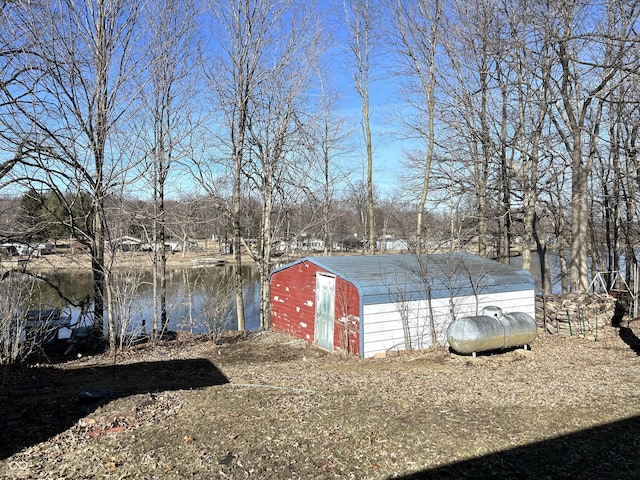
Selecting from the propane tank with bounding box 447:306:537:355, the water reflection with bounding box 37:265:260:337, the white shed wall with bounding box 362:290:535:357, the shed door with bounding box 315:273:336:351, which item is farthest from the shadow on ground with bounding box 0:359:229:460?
the propane tank with bounding box 447:306:537:355

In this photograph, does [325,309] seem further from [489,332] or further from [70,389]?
[70,389]

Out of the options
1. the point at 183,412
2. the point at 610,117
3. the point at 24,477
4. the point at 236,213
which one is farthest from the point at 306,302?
the point at 610,117

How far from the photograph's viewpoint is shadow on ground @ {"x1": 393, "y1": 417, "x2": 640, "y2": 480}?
14.2 feet

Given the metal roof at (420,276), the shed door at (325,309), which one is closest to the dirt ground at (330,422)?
the metal roof at (420,276)

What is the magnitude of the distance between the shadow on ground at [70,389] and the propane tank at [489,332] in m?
4.54

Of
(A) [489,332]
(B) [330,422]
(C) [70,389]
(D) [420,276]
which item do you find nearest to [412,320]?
(D) [420,276]

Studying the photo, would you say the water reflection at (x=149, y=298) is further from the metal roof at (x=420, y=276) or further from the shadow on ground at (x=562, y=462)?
the shadow on ground at (x=562, y=462)

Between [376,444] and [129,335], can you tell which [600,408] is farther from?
[129,335]

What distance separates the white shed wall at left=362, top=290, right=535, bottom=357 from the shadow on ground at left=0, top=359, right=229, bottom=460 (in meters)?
3.42

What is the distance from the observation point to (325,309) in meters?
11.8

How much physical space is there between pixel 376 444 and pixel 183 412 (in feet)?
7.95

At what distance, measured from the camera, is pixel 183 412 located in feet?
19.1

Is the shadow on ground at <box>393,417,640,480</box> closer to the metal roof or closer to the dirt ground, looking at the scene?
the dirt ground

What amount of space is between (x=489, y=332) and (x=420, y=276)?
2.17 m
